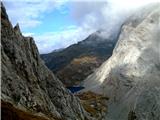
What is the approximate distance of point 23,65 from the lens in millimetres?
112188

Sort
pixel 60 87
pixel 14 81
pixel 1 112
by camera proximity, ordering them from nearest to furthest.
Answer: pixel 1 112 < pixel 14 81 < pixel 60 87

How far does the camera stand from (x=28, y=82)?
4469 inches

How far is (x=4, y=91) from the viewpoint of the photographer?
90.9m

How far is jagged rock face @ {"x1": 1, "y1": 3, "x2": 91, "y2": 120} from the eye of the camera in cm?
9819

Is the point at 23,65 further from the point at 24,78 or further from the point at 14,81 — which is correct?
the point at 14,81

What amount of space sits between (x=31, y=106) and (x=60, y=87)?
36.7m

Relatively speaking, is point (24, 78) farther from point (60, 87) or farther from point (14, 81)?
point (60, 87)

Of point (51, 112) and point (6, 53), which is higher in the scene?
point (6, 53)

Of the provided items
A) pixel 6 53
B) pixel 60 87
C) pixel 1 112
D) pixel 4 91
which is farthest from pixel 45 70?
pixel 1 112

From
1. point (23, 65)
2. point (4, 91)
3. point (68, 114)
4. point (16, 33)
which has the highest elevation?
point (16, 33)

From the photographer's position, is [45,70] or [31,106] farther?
[45,70]

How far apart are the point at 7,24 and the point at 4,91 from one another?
27.8 meters

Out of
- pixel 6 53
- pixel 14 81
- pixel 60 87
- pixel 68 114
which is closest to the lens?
pixel 14 81

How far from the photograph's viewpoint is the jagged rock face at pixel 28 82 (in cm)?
9819
